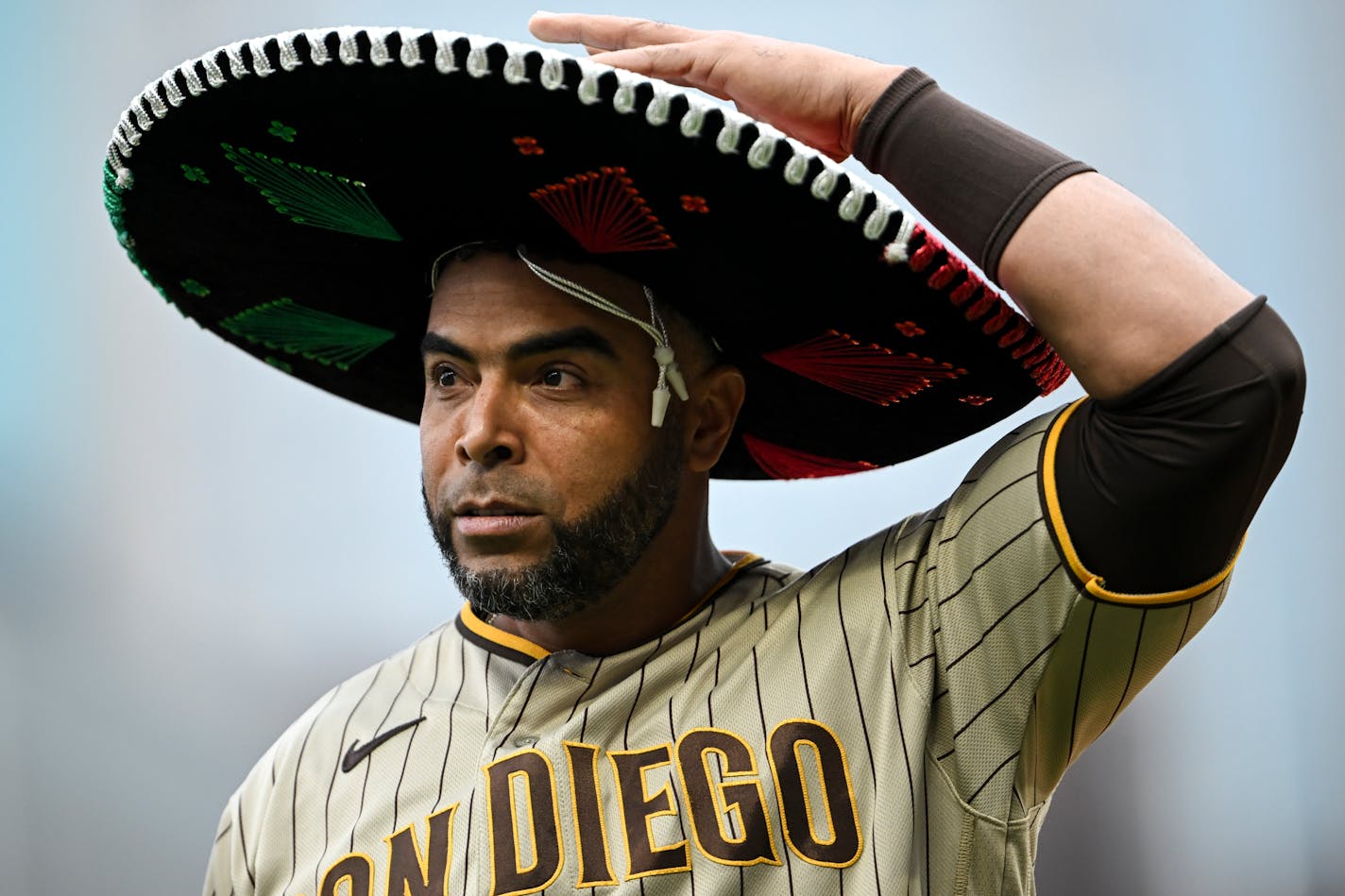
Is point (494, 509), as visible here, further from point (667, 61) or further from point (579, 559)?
point (667, 61)

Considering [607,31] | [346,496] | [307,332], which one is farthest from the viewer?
[346,496]

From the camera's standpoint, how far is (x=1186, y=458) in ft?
2.74

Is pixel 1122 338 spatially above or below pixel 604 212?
below

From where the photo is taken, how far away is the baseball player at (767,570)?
2.85 ft

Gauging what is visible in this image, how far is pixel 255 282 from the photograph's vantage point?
49.1 inches

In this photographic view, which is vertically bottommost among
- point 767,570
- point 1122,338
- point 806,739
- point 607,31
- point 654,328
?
point 806,739

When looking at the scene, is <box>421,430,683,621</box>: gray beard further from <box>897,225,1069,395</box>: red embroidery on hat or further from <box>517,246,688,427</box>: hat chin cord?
<box>897,225,1069,395</box>: red embroidery on hat

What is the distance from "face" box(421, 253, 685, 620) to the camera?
3.46ft

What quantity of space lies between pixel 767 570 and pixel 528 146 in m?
0.49

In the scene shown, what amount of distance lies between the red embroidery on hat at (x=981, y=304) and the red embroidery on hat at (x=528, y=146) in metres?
0.28

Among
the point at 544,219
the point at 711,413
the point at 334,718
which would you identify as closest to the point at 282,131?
the point at 544,219

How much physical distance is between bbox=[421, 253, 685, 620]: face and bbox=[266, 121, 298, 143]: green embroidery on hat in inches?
7.8

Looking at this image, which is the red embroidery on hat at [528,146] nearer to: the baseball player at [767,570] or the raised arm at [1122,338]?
the baseball player at [767,570]

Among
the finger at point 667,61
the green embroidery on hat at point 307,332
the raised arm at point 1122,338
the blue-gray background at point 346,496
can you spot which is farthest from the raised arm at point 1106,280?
the blue-gray background at point 346,496
